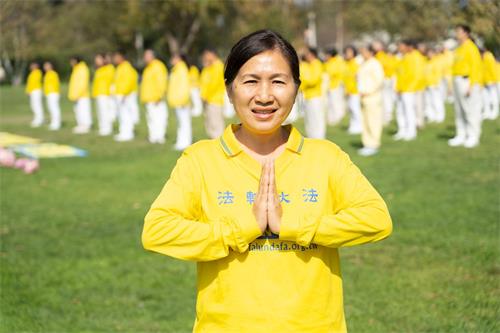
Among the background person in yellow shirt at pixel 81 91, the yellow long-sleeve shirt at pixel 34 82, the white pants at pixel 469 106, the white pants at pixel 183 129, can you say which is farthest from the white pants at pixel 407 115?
the yellow long-sleeve shirt at pixel 34 82

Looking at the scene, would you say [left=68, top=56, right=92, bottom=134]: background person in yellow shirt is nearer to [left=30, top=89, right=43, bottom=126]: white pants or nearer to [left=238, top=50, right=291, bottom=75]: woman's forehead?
[left=30, top=89, right=43, bottom=126]: white pants

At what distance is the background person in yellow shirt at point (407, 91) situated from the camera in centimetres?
1680

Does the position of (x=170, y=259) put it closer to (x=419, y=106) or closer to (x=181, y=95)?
(x=181, y=95)

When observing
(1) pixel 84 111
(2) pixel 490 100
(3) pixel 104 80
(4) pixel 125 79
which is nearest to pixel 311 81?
(4) pixel 125 79

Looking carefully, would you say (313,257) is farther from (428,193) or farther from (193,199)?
(428,193)

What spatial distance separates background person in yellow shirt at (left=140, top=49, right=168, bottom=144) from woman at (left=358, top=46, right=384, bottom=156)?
459cm

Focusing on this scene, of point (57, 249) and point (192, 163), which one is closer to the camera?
point (192, 163)

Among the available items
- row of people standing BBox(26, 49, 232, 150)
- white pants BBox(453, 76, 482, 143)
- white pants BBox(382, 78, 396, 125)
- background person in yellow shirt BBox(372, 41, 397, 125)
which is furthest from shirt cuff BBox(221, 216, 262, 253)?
white pants BBox(382, 78, 396, 125)

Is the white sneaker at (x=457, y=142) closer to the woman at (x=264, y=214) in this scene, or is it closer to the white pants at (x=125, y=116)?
the white pants at (x=125, y=116)

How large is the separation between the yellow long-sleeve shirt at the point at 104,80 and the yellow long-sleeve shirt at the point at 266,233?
729 inches

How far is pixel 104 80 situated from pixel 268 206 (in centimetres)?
1896

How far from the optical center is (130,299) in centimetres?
649

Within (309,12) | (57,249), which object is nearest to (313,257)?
(57,249)

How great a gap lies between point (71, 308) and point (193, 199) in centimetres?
395
